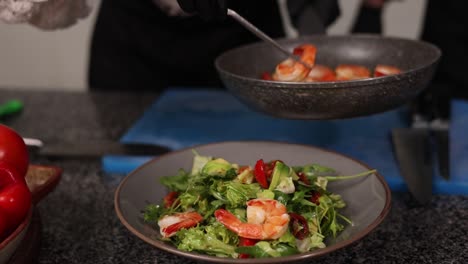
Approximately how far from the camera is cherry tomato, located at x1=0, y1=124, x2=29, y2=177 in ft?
2.85

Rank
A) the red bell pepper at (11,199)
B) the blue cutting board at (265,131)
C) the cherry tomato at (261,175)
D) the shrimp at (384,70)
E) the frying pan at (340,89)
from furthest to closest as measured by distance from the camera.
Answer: the blue cutting board at (265,131) < the shrimp at (384,70) < the frying pan at (340,89) < the cherry tomato at (261,175) < the red bell pepper at (11,199)

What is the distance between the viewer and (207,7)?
0.98 metres

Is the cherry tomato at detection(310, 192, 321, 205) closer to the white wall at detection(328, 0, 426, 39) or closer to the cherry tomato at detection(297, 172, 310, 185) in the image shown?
the cherry tomato at detection(297, 172, 310, 185)

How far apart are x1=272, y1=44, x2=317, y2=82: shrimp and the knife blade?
27cm

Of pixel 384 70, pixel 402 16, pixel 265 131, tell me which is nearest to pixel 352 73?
pixel 384 70

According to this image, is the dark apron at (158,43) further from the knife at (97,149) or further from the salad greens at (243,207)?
the salad greens at (243,207)

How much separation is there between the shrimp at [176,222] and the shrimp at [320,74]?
41cm

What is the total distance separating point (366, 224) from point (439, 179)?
1.13 ft

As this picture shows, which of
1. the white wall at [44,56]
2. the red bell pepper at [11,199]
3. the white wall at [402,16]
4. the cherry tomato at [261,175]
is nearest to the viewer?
the red bell pepper at [11,199]

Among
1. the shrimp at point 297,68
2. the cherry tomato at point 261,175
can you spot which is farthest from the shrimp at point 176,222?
the shrimp at point 297,68

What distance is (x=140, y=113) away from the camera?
62.8 inches

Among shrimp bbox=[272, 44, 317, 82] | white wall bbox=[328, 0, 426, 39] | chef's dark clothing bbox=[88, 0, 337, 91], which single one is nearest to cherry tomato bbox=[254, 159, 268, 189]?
shrimp bbox=[272, 44, 317, 82]

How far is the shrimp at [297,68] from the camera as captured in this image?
107cm

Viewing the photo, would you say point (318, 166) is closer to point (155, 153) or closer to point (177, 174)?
point (177, 174)
